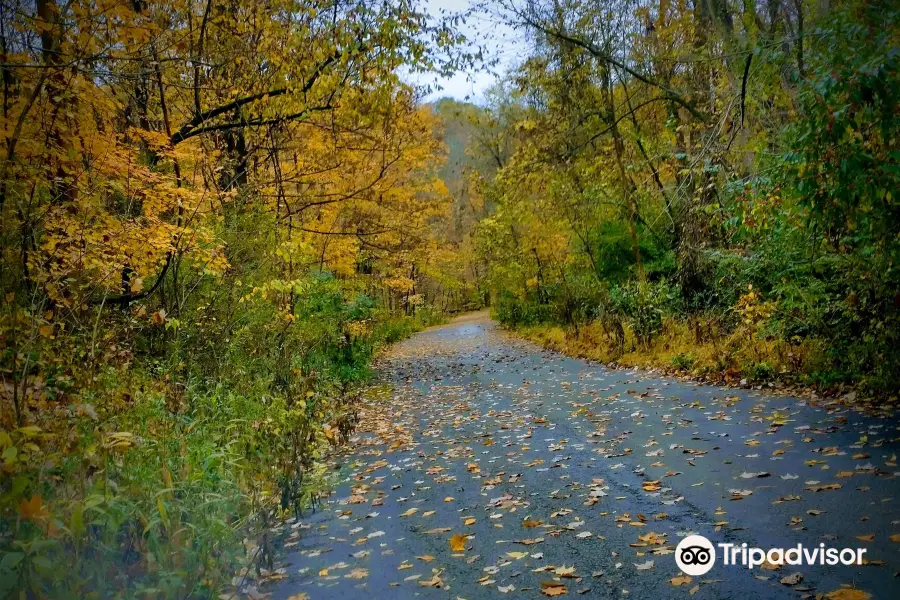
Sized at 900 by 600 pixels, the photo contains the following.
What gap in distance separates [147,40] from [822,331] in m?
10.1

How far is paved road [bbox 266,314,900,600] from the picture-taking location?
3.91 meters

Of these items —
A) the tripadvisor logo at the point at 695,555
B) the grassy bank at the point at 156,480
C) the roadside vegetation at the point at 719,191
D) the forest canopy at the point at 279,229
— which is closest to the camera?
the grassy bank at the point at 156,480

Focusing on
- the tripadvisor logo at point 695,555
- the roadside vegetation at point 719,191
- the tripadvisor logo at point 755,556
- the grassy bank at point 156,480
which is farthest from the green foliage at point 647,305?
the tripadvisor logo at point 755,556

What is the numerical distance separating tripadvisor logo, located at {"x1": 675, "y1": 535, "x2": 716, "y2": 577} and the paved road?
6 centimetres

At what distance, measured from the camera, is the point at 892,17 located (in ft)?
14.5

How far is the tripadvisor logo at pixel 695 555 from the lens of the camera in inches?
152

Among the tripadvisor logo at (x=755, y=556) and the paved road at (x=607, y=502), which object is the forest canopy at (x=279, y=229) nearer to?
the paved road at (x=607, y=502)

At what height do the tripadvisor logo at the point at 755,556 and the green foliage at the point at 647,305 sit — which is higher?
the green foliage at the point at 647,305

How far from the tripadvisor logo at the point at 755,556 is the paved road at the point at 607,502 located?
0.24 feet

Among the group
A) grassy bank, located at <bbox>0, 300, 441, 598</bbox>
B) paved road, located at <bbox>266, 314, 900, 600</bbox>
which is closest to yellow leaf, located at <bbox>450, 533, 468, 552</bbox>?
paved road, located at <bbox>266, 314, 900, 600</bbox>

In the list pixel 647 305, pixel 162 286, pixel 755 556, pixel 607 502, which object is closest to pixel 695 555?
pixel 755 556

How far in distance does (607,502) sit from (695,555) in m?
1.22

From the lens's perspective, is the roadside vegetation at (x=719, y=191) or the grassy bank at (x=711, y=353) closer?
the roadside vegetation at (x=719, y=191)

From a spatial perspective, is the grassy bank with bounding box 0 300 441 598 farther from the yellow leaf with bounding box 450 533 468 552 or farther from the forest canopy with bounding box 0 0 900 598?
the yellow leaf with bounding box 450 533 468 552
